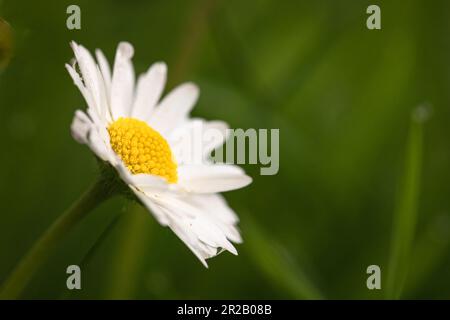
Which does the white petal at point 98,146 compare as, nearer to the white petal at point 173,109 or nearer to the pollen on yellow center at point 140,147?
the pollen on yellow center at point 140,147

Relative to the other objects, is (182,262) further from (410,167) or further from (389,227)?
(410,167)

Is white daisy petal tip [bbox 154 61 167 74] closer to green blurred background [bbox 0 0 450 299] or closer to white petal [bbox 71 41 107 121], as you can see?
white petal [bbox 71 41 107 121]

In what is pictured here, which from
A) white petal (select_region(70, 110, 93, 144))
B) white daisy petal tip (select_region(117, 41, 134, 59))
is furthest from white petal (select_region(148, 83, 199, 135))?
white petal (select_region(70, 110, 93, 144))

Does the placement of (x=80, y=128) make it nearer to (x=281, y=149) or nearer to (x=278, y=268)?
(x=278, y=268)

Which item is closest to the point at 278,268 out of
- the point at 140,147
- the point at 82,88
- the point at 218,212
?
the point at 218,212

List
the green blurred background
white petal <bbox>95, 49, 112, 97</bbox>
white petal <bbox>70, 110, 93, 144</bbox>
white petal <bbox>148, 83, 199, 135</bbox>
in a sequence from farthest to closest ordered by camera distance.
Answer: the green blurred background, white petal <bbox>148, 83, 199, 135</bbox>, white petal <bbox>95, 49, 112, 97</bbox>, white petal <bbox>70, 110, 93, 144</bbox>
